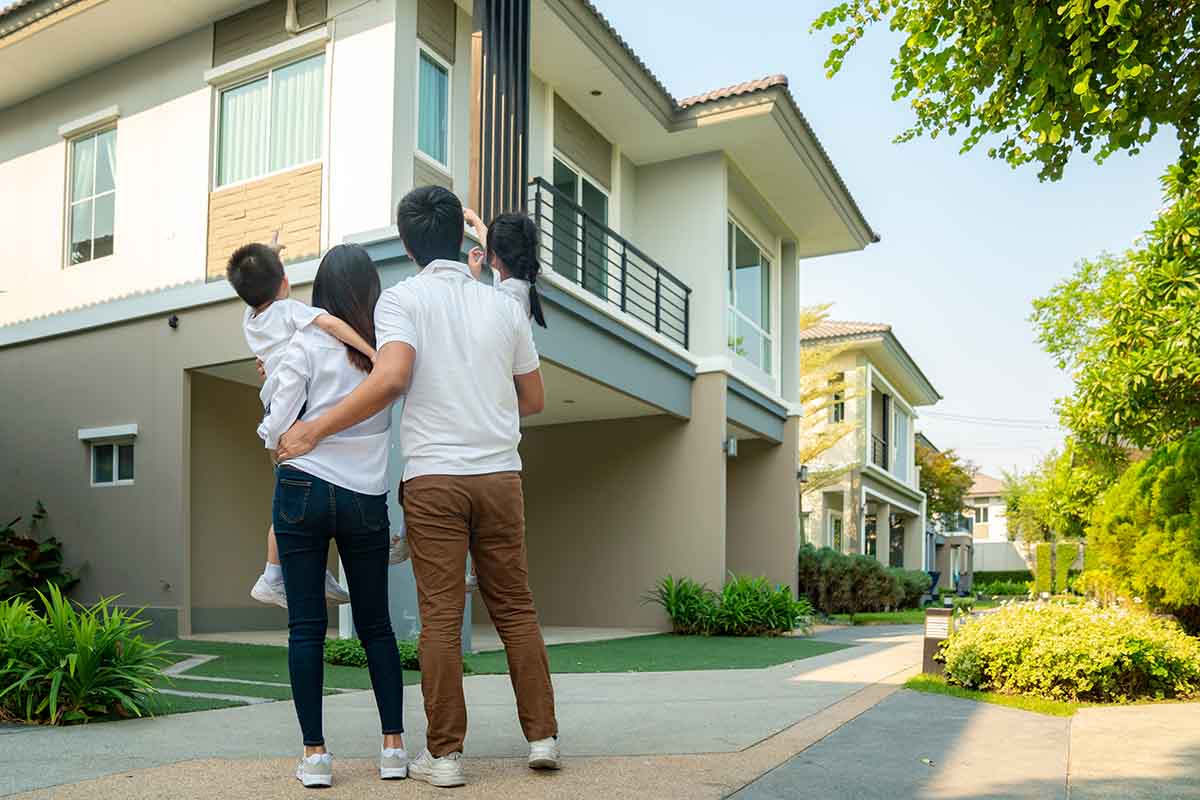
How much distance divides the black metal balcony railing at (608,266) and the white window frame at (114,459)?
176 inches

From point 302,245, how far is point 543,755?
7186mm

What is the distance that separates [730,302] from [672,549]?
12.1 ft

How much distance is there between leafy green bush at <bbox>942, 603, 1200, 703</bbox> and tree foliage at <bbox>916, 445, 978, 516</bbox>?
34427 mm

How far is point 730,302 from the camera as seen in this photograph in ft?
49.1

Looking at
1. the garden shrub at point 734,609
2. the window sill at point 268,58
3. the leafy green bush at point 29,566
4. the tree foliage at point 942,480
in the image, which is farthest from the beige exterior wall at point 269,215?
the tree foliage at point 942,480

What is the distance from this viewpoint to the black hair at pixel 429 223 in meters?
3.44

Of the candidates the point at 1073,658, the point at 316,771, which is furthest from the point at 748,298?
the point at 316,771

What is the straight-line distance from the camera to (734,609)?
12227 millimetres

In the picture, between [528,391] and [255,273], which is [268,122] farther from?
[528,391]

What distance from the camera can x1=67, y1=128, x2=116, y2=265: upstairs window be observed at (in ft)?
36.8

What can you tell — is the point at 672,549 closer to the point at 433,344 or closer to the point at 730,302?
the point at 730,302

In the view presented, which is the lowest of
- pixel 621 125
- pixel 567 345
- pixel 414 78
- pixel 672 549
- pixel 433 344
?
pixel 672 549

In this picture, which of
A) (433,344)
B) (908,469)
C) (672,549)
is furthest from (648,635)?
(908,469)

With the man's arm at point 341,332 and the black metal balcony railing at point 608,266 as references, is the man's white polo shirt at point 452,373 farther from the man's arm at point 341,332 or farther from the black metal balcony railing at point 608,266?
the black metal balcony railing at point 608,266
